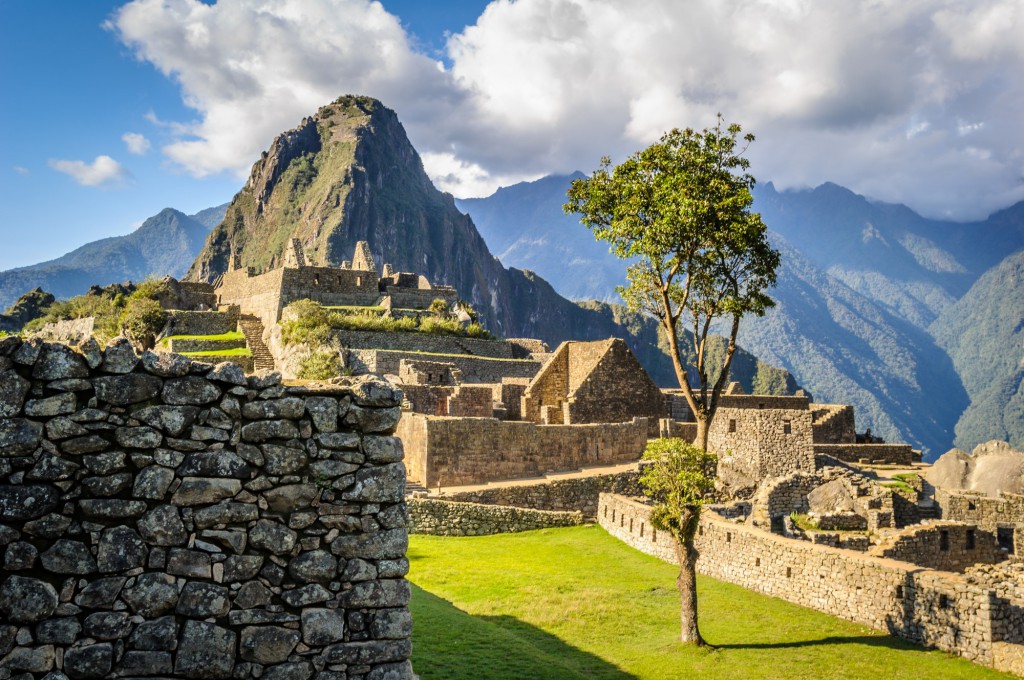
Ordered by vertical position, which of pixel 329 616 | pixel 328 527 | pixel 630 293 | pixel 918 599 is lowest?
pixel 918 599

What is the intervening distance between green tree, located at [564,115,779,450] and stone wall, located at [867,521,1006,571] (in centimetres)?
560

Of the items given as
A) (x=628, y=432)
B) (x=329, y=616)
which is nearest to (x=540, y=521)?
(x=628, y=432)

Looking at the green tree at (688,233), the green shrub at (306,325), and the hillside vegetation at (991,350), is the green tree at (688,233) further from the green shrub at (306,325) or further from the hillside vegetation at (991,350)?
the hillside vegetation at (991,350)

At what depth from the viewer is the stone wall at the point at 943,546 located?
52.0 feet

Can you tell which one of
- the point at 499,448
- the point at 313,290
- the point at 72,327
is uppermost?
the point at 313,290

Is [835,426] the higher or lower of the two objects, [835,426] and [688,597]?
the higher

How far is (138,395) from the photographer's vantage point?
17.9ft

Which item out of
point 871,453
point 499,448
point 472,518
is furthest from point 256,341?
point 871,453

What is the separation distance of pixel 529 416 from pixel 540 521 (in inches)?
287

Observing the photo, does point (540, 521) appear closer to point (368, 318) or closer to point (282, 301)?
point (368, 318)

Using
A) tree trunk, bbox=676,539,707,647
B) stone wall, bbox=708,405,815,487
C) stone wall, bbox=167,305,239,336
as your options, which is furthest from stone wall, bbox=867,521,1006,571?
stone wall, bbox=167,305,239,336

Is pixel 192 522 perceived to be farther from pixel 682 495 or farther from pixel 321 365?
pixel 321 365

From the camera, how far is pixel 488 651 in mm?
10117

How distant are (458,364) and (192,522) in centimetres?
2783
